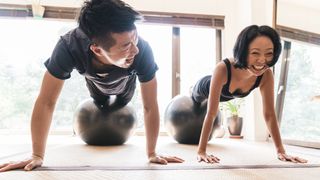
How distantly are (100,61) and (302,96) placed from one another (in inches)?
84.5

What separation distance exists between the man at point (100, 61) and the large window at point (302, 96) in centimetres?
171

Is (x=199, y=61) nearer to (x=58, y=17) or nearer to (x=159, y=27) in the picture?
(x=159, y=27)

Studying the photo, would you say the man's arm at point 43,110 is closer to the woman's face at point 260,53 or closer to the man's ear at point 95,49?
the man's ear at point 95,49

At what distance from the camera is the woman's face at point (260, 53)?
1.55m

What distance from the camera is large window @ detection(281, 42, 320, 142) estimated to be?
2.57m

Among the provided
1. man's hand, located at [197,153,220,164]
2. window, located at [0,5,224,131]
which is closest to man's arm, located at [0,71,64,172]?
man's hand, located at [197,153,220,164]

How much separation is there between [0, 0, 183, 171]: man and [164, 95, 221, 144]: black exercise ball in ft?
3.48

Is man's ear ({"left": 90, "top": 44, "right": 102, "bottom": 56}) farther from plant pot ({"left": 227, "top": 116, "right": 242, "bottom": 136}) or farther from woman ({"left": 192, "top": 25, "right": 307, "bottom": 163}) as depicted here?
plant pot ({"left": 227, "top": 116, "right": 242, "bottom": 136})

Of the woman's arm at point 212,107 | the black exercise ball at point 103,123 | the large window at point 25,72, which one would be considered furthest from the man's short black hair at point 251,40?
the large window at point 25,72

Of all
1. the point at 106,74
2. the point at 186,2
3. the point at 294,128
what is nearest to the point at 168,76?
the point at 186,2

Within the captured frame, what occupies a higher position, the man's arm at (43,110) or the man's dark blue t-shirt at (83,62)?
the man's dark blue t-shirt at (83,62)

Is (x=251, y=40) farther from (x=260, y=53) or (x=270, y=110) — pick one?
(x=270, y=110)

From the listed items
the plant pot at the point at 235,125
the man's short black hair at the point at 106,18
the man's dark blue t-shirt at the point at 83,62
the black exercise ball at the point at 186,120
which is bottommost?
the plant pot at the point at 235,125

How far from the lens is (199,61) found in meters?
4.39
